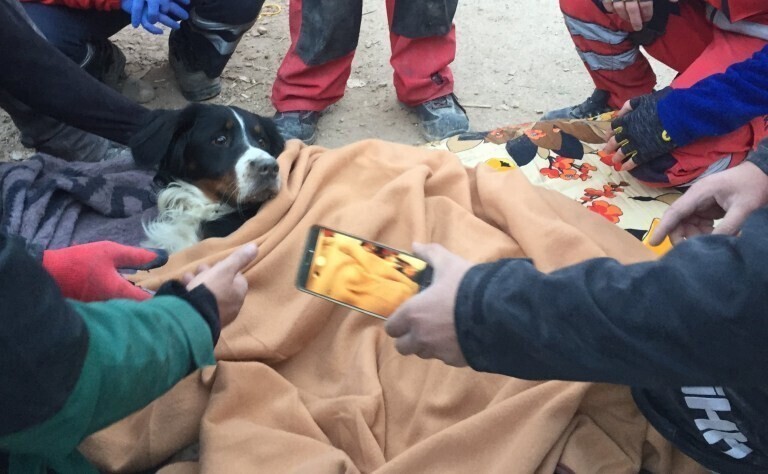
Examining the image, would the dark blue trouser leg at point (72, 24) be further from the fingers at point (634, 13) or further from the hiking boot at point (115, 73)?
the fingers at point (634, 13)

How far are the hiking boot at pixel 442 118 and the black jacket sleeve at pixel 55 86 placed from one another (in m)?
1.38

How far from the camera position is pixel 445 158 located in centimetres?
236

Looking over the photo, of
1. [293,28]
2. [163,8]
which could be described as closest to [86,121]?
[163,8]

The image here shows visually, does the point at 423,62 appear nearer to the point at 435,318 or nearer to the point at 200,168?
the point at 200,168

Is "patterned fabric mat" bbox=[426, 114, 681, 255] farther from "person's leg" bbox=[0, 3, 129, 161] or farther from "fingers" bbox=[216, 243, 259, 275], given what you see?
"person's leg" bbox=[0, 3, 129, 161]

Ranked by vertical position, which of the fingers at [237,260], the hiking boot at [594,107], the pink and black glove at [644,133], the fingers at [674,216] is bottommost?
the hiking boot at [594,107]

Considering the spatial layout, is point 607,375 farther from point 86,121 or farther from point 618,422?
point 86,121

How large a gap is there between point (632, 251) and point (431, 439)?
0.90m

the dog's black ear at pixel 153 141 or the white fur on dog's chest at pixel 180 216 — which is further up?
the dog's black ear at pixel 153 141

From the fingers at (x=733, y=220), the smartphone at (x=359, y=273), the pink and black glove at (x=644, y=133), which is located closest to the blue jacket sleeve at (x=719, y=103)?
the pink and black glove at (x=644, y=133)

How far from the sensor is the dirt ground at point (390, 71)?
356 centimetres

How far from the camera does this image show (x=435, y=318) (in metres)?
1.16

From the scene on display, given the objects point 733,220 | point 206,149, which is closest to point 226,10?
point 206,149

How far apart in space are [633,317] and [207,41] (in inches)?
116
